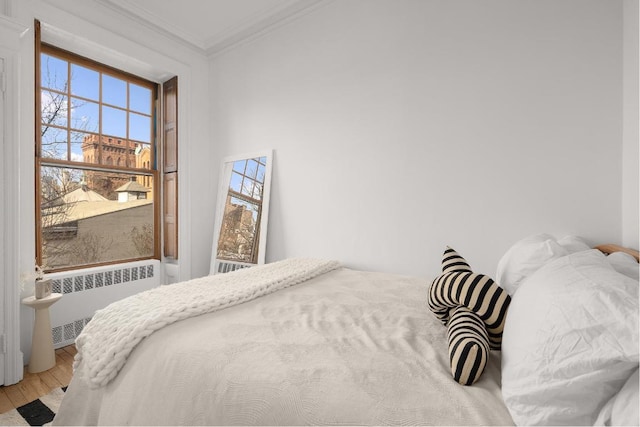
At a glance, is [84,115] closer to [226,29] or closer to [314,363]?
[226,29]

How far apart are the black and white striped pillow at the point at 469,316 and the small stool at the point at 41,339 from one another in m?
2.64

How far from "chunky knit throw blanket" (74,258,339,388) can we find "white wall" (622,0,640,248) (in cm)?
178

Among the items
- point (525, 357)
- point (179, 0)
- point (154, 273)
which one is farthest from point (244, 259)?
point (525, 357)

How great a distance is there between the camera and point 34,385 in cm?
201

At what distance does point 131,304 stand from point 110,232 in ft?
6.82

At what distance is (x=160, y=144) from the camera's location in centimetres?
339

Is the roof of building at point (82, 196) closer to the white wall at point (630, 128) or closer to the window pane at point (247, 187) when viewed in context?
the window pane at point (247, 187)

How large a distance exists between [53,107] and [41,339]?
1.88m

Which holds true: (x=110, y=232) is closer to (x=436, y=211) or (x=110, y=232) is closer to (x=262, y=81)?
(x=262, y=81)

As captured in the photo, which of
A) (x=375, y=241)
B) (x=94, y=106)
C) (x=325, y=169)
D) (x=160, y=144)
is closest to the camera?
(x=375, y=241)

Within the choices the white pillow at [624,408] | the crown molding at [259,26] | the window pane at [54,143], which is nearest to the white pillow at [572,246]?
the white pillow at [624,408]

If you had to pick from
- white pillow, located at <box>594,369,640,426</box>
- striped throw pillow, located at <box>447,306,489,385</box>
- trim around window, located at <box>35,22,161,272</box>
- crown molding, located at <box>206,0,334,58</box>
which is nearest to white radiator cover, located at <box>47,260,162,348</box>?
trim around window, located at <box>35,22,161,272</box>

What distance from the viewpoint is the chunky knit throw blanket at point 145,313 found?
1096 millimetres

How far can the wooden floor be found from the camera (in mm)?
1843
